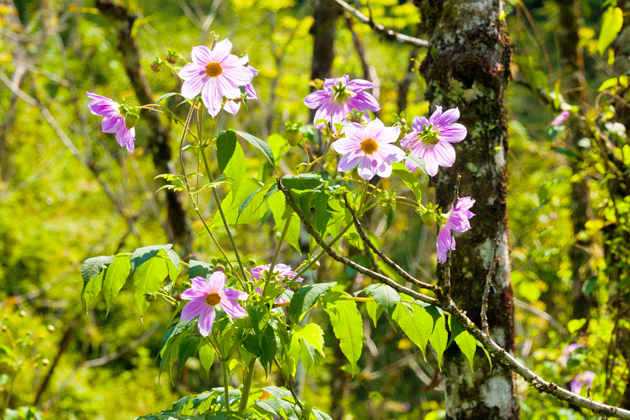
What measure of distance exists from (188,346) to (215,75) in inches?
19.8

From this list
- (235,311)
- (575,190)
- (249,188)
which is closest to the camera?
(235,311)

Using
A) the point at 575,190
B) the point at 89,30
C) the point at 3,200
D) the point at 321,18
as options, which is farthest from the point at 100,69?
the point at 575,190

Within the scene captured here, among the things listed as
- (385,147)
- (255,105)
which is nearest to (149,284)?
(385,147)

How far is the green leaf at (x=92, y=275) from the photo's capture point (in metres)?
0.90

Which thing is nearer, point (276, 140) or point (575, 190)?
point (276, 140)

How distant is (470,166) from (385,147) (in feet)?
1.59

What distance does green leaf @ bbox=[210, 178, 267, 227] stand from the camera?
0.94 m

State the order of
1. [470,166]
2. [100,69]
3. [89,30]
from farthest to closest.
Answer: [100,69]
[89,30]
[470,166]

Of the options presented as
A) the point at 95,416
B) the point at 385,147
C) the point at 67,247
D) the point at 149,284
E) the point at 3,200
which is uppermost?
the point at 385,147

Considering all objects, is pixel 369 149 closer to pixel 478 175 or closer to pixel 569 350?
pixel 478 175

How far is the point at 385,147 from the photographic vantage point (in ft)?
2.80

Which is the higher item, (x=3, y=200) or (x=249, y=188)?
(x=249, y=188)

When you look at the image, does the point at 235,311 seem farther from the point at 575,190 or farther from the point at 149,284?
the point at 575,190

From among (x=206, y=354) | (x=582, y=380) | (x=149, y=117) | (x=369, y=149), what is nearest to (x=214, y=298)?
(x=206, y=354)
